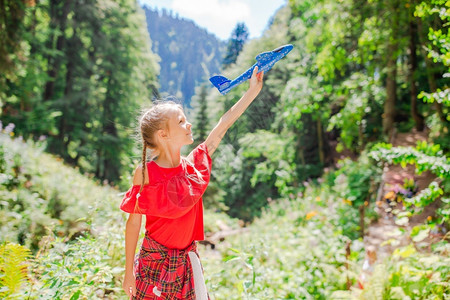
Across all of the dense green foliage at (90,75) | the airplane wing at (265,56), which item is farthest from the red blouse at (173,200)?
the dense green foliage at (90,75)

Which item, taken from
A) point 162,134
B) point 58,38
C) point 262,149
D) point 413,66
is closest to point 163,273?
point 162,134

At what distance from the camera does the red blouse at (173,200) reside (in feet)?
4.33

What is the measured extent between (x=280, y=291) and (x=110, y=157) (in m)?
12.0

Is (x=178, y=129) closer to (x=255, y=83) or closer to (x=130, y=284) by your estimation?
(x=255, y=83)

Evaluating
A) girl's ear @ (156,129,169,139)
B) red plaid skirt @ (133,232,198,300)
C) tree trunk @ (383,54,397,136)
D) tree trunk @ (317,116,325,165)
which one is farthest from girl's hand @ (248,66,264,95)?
tree trunk @ (317,116,325,165)

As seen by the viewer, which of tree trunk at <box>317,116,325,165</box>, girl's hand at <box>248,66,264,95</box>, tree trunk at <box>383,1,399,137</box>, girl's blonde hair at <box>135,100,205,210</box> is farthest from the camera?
tree trunk at <box>317,116,325,165</box>

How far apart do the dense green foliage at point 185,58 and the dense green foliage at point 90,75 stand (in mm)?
7921

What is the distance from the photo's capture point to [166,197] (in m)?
Answer: 1.33

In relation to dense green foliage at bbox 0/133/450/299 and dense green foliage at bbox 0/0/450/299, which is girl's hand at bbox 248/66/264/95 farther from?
dense green foliage at bbox 0/133/450/299

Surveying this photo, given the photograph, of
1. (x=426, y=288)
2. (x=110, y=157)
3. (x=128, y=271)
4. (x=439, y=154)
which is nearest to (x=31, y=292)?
(x=128, y=271)

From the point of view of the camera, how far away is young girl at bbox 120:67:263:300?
134 centimetres

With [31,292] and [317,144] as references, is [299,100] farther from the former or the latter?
[31,292]

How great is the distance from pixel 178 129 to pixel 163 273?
683 mm

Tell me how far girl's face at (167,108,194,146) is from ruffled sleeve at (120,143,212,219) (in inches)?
6.5
